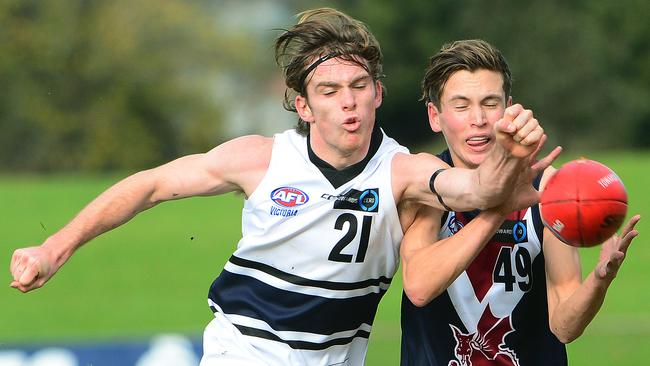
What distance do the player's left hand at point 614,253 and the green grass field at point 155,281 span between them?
24.8ft

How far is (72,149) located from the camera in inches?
1877

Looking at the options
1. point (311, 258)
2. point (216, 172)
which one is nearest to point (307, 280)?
point (311, 258)

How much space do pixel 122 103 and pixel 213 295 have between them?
139ft

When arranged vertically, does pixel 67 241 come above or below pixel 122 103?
below

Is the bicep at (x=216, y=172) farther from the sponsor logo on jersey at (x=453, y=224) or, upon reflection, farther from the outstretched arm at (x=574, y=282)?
the outstretched arm at (x=574, y=282)

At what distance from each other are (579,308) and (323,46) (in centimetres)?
194

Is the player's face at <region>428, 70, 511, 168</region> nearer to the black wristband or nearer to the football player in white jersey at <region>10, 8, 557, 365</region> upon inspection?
the football player in white jersey at <region>10, 8, 557, 365</region>

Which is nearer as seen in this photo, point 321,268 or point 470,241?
point 470,241

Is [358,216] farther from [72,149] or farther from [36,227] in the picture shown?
[72,149]

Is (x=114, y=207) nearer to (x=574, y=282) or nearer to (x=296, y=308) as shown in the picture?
(x=296, y=308)

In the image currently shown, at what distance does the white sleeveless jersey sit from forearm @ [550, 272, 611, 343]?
91 centimetres

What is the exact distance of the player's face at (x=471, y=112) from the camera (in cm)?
638

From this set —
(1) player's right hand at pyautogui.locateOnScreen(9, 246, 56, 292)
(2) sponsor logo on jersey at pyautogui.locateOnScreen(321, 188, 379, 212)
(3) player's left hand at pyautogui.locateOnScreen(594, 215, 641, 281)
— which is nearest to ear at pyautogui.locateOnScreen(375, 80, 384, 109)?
(2) sponsor logo on jersey at pyautogui.locateOnScreen(321, 188, 379, 212)

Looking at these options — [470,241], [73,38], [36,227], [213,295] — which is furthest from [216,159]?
[73,38]
